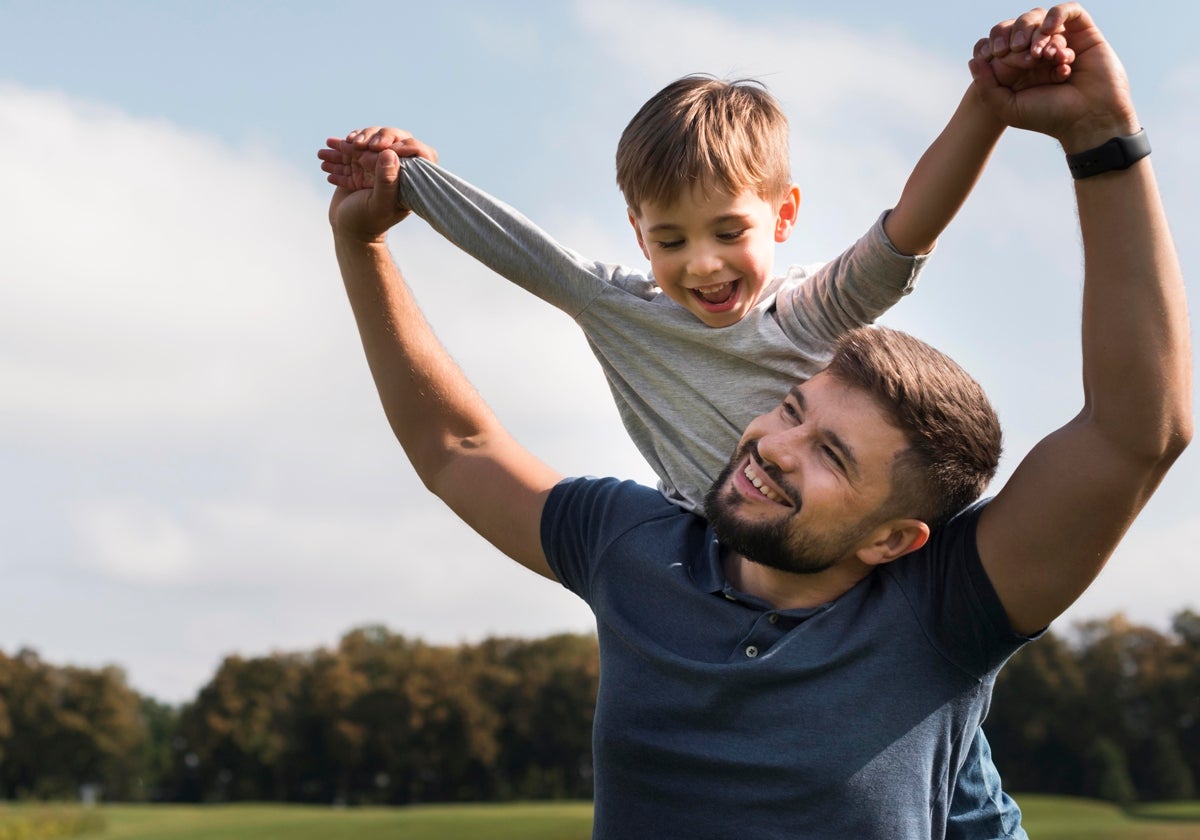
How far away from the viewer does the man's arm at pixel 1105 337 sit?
2.70m

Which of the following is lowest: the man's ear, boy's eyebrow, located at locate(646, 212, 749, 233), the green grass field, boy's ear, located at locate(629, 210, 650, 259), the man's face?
the green grass field

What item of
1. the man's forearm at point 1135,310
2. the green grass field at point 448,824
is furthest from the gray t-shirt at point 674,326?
the green grass field at point 448,824

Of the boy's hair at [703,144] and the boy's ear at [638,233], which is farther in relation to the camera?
the boy's ear at [638,233]

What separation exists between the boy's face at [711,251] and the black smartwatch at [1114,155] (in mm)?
1112

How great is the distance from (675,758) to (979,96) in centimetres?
163

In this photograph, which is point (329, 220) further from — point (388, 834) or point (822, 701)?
point (388, 834)

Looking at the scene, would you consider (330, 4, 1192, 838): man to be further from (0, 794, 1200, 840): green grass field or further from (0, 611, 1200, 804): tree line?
(0, 611, 1200, 804): tree line

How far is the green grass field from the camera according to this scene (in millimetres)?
35750

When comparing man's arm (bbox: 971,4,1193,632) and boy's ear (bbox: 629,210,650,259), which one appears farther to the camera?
boy's ear (bbox: 629,210,650,259)

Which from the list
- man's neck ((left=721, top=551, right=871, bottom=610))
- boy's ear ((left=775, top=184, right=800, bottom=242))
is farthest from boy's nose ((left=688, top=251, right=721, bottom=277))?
man's neck ((left=721, top=551, right=871, bottom=610))

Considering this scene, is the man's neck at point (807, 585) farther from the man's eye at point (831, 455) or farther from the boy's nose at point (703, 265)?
the boy's nose at point (703, 265)

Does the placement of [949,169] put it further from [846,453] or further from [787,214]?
[787,214]

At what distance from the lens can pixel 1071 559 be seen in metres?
2.87

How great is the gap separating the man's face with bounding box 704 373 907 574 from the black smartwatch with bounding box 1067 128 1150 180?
73cm
